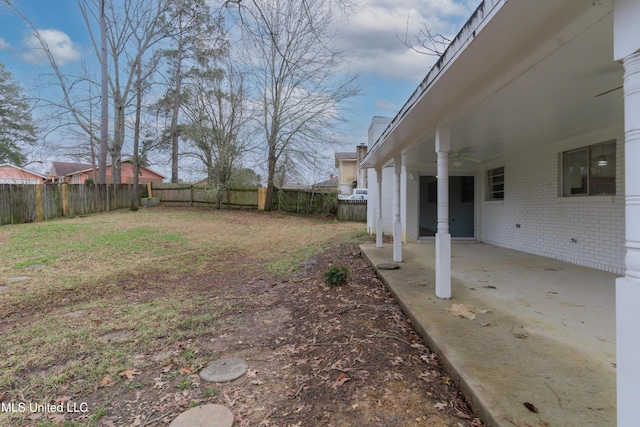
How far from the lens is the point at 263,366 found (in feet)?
8.95

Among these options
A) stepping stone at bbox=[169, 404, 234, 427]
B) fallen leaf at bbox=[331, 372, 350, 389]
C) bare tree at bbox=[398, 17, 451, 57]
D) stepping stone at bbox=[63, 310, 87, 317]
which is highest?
bare tree at bbox=[398, 17, 451, 57]


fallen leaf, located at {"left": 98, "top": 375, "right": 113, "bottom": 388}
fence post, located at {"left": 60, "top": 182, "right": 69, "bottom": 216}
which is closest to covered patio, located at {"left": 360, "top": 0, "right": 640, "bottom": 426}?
fallen leaf, located at {"left": 98, "top": 375, "right": 113, "bottom": 388}

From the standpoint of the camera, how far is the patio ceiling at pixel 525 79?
5.86 feet

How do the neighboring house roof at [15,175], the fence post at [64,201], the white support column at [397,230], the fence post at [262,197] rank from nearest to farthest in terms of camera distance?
the white support column at [397,230] < the fence post at [64,201] < the fence post at [262,197] < the neighboring house roof at [15,175]

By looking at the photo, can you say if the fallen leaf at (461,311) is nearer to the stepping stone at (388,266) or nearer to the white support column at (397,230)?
the stepping stone at (388,266)

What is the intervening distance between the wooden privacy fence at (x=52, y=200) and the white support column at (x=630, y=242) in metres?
14.5

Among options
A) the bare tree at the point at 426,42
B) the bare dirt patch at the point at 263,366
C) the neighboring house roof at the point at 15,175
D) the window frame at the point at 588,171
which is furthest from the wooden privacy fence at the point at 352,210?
the neighboring house roof at the point at 15,175

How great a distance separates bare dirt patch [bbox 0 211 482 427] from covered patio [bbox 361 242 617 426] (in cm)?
19

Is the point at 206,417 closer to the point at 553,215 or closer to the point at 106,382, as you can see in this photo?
the point at 106,382

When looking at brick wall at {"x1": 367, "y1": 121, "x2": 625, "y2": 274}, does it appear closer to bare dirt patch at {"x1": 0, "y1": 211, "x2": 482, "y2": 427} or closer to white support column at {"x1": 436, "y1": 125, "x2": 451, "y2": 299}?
white support column at {"x1": 436, "y1": 125, "x2": 451, "y2": 299}

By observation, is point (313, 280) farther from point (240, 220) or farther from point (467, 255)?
point (240, 220)

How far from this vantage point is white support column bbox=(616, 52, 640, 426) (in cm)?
121

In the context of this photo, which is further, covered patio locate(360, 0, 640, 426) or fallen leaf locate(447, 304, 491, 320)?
fallen leaf locate(447, 304, 491, 320)

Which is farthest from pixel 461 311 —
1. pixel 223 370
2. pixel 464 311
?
pixel 223 370
